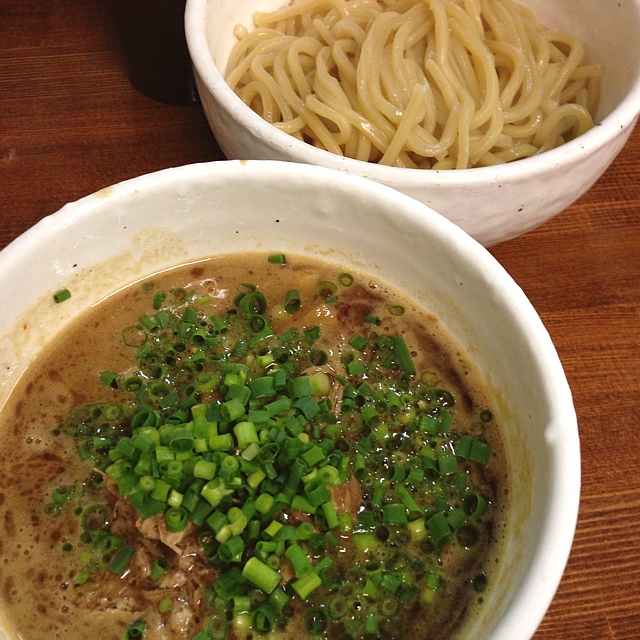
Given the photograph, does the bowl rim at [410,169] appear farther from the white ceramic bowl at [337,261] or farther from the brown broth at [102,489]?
the brown broth at [102,489]

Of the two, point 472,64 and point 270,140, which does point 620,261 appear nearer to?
point 472,64

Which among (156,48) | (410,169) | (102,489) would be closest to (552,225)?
(410,169)

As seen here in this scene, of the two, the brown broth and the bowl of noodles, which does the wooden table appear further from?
the brown broth

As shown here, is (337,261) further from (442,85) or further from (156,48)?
(156,48)

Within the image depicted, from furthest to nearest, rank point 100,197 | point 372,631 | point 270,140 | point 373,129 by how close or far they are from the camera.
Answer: point 373,129
point 270,140
point 100,197
point 372,631

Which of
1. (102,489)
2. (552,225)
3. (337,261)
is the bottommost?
(552,225)

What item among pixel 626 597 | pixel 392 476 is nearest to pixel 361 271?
pixel 392 476

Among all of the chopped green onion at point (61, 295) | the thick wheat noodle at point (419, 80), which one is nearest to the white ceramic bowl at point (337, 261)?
the chopped green onion at point (61, 295)
